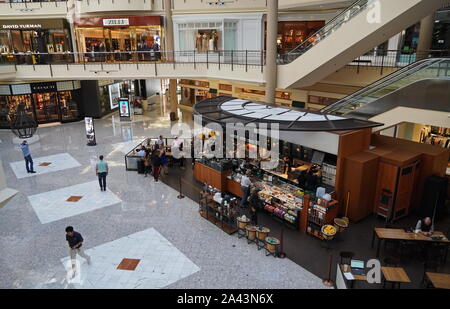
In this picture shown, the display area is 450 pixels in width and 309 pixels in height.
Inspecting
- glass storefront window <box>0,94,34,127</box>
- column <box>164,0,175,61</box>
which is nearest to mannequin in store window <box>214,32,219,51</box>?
column <box>164,0,175,61</box>

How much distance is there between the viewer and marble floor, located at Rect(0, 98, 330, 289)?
877cm

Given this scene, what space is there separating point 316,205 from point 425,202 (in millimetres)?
3854

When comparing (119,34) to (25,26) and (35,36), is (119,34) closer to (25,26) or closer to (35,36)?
(35,36)

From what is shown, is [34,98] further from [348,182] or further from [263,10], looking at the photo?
[348,182]

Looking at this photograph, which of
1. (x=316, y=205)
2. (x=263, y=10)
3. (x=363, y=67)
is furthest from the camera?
(x=263, y=10)

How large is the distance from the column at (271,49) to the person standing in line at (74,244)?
11295 mm

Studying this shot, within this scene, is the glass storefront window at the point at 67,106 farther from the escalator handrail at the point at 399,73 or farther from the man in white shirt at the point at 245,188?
the escalator handrail at the point at 399,73

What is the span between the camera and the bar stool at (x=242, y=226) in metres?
10.5

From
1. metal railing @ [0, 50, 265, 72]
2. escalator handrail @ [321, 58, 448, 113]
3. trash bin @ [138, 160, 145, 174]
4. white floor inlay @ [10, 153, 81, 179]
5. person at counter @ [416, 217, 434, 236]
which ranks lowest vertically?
white floor inlay @ [10, 153, 81, 179]

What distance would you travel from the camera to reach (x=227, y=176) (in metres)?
13.8

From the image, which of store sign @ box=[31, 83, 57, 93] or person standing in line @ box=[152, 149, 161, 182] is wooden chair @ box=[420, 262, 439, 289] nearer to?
person standing in line @ box=[152, 149, 161, 182]

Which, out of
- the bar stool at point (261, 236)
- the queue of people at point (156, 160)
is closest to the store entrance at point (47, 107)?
the queue of people at point (156, 160)

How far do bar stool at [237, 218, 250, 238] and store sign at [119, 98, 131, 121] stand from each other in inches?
725
